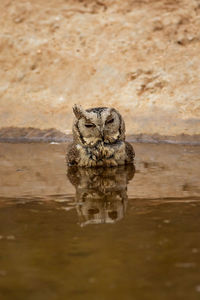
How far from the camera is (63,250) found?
356 centimetres

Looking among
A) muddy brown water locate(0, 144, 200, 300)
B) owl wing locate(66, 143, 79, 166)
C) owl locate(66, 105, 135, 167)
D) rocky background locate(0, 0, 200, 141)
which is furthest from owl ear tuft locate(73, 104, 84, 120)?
rocky background locate(0, 0, 200, 141)

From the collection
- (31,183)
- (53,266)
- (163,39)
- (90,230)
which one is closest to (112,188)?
(31,183)

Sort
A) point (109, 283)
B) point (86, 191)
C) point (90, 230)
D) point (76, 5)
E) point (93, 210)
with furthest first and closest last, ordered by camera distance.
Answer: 1. point (76, 5)
2. point (86, 191)
3. point (93, 210)
4. point (90, 230)
5. point (109, 283)

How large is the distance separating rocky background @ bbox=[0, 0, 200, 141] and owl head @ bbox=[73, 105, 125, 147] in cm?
262

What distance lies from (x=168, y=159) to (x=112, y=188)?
2207 millimetres

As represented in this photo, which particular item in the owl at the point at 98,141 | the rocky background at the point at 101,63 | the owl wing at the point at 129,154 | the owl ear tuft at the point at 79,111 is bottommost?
the rocky background at the point at 101,63

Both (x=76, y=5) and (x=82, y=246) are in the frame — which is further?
(x=76, y=5)

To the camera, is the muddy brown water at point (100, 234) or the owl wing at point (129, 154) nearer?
the muddy brown water at point (100, 234)

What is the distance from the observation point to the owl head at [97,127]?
7.11 m

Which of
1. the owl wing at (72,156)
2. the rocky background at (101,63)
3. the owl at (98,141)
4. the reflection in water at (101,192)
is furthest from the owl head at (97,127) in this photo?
the rocky background at (101,63)

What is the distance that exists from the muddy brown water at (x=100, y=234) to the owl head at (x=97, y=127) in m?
0.50

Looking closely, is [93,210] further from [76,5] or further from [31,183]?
[76,5]

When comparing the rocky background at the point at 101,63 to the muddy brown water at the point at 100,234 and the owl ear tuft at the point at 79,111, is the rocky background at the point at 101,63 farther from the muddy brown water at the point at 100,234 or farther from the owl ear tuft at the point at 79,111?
the muddy brown water at the point at 100,234

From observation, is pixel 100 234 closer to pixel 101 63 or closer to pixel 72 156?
pixel 72 156
